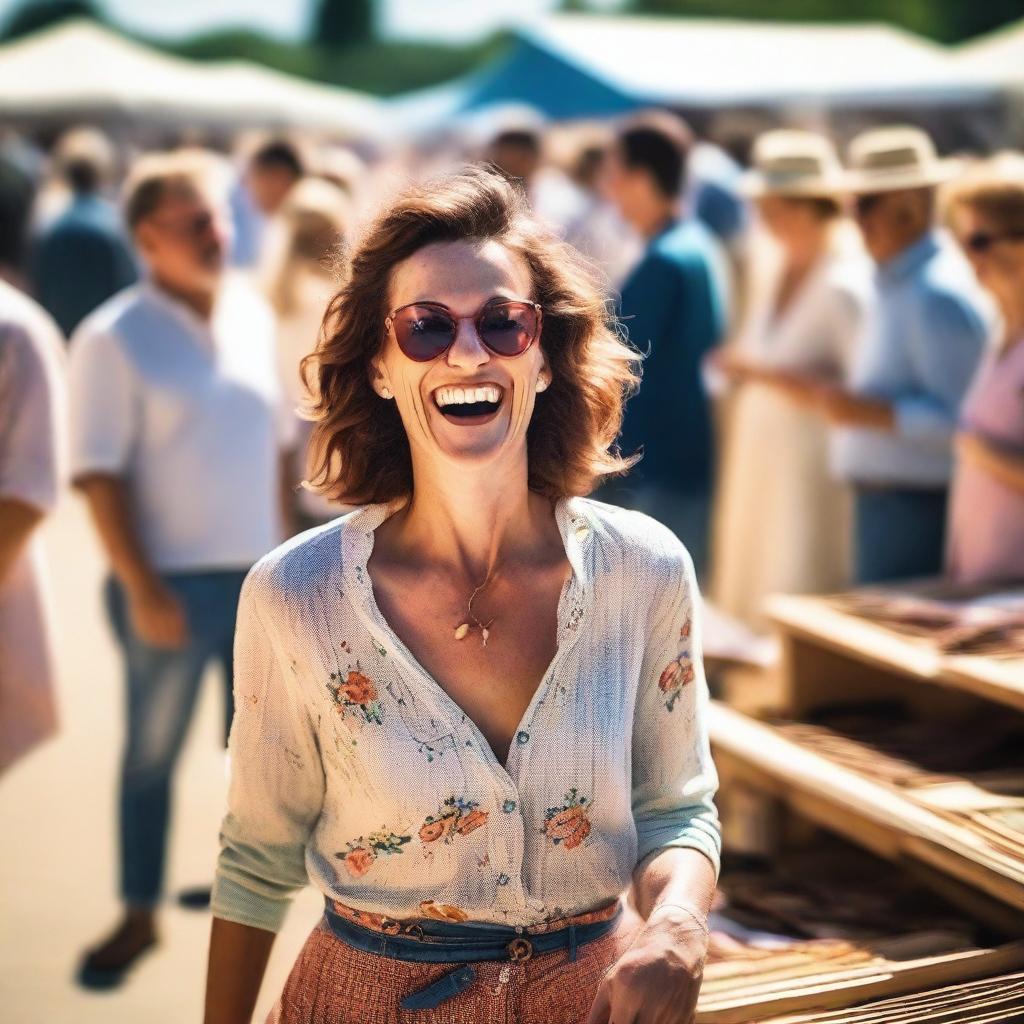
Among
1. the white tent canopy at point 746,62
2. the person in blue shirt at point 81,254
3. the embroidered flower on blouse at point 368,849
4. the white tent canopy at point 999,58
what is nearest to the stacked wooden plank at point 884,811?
the embroidered flower on blouse at point 368,849

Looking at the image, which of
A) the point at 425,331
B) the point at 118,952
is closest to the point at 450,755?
the point at 425,331

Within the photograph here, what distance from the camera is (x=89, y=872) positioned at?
4297mm

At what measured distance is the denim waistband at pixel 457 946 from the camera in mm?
1769

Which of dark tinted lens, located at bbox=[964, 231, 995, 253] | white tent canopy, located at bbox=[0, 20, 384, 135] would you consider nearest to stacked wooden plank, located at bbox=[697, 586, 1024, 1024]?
dark tinted lens, located at bbox=[964, 231, 995, 253]

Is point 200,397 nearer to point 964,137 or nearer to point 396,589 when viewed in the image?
point 396,589

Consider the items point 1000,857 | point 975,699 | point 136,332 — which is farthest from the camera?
point 136,332

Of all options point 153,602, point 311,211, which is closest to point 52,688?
point 153,602

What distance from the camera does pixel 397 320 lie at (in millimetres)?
1887

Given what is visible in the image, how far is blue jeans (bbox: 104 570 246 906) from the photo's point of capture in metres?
3.81

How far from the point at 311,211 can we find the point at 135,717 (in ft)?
6.63

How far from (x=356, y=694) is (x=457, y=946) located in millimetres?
324

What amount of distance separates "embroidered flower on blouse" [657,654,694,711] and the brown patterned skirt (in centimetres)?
28

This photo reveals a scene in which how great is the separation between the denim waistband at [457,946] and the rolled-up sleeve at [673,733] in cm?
17

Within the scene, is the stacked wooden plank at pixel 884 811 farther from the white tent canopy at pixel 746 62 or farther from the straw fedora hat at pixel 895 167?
the white tent canopy at pixel 746 62
